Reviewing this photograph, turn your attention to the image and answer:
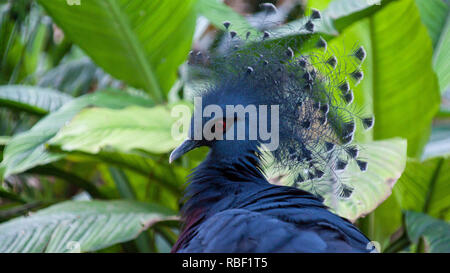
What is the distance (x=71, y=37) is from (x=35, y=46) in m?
1.45

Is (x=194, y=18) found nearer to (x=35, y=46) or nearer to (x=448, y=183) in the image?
(x=448, y=183)

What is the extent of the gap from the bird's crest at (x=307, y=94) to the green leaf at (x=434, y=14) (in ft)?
2.57

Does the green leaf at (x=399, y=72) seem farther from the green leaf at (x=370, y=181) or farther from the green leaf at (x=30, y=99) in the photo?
the green leaf at (x=30, y=99)

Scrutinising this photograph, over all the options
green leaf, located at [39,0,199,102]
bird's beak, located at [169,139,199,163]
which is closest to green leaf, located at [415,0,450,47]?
green leaf, located at [39,0,199,102]

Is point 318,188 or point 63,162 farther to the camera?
point 63,162

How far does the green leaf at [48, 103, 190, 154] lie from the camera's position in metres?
1.20

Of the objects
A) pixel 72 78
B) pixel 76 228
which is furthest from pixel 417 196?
pixel 72 78

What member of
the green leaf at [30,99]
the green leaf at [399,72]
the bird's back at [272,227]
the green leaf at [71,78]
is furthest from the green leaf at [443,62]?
the green leaf at [71,78]

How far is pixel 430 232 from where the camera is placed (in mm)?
1168

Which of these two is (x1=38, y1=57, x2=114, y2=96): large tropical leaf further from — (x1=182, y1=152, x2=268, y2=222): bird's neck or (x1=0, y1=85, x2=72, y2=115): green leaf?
(x1=182, y1=152, x2=268, y2=222): bird's neck

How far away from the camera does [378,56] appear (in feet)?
4.77

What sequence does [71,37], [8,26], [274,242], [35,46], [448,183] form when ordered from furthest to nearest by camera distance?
1. [35,46]
2. [8,26]
3. [71,37]
4. [448,183]
5. [274,242]
